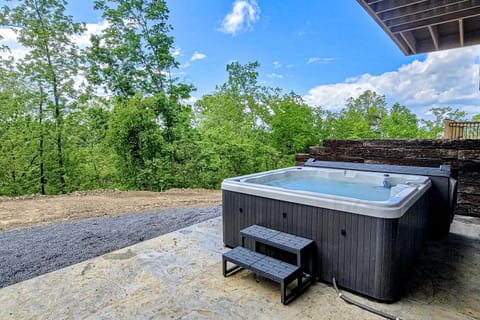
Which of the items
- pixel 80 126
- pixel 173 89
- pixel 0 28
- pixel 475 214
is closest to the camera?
pixel 475 214

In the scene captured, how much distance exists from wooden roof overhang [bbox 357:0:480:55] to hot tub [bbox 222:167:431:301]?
1549mm

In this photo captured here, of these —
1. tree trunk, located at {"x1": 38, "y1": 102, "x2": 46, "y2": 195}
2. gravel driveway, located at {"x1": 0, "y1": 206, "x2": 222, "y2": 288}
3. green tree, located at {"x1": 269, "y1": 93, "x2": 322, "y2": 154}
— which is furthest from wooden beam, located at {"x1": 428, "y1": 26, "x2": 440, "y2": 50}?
tree trunk, located at {"x1": 38, "y1": 102, "x2": 46, "y2": 195}

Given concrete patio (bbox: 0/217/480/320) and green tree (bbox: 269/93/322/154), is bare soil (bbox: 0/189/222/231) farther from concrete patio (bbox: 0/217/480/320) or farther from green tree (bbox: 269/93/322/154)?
green tree (bbox: 269/93/322/154)

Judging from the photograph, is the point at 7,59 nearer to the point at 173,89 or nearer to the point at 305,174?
the point at 173,89

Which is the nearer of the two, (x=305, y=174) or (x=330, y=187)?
(x=330, y=187)

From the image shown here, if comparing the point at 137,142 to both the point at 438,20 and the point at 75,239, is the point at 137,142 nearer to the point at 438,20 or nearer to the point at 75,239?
the point at 75,239

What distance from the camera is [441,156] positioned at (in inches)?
155

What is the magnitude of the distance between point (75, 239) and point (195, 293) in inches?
71.4

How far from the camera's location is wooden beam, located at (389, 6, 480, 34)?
7.52ft

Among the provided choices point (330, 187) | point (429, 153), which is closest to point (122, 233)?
point (330, 187)

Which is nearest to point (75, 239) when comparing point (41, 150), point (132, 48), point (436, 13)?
point (436, 13)

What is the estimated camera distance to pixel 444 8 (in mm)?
2309

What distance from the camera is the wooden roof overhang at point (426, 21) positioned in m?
2.23

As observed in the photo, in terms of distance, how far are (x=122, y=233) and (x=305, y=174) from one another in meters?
2.55
